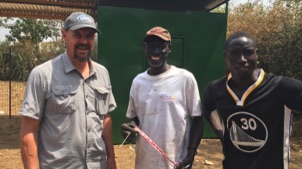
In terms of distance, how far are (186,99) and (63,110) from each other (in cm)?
94

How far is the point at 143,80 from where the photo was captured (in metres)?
2.49

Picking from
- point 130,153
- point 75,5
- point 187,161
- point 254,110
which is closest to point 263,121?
point 254,110

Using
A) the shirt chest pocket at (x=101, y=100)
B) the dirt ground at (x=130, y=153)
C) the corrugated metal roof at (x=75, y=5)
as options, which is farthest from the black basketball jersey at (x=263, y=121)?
the corrugated metal roof at (x=75, y=5)

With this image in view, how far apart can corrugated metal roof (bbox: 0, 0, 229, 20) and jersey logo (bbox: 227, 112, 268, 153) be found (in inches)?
187

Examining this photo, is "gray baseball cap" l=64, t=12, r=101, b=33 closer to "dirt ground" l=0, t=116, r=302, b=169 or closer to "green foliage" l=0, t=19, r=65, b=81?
"dirt ground" l=0, t=116, r=302, b=169

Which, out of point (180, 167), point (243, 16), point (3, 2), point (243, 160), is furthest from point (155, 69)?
point (243, 16)

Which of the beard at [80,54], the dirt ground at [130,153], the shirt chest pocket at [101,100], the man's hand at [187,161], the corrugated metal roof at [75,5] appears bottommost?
the dirt ground at [130,153]

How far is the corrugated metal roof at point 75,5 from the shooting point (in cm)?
655

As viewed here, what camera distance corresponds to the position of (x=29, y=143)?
2.04m

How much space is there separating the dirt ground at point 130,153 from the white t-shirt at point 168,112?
2540 millimetres

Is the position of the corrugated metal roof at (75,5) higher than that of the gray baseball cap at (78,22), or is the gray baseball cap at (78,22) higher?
the corrugated metal roof at (75,5)

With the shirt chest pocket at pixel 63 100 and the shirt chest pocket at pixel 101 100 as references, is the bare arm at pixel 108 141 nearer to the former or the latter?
the shirt chest pocket at pixel 101 100

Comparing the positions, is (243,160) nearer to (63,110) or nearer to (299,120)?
(63,110)

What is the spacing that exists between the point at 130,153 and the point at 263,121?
12.2ft
